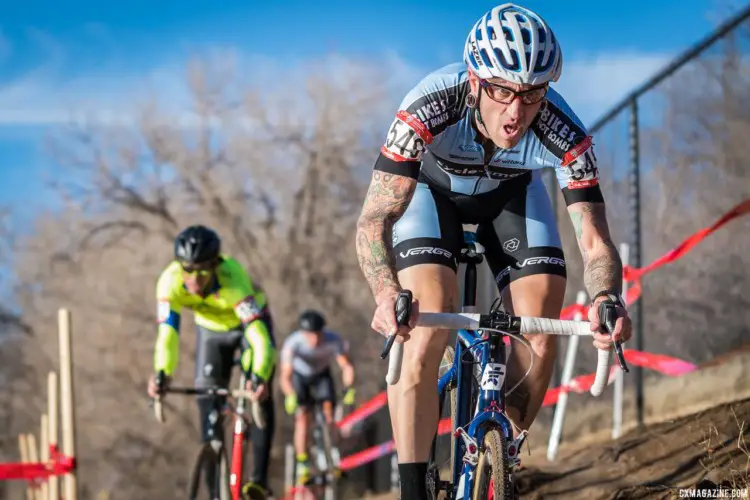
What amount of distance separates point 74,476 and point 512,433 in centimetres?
476

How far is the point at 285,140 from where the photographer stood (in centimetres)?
3066

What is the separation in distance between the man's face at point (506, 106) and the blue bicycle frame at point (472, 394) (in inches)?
25.0

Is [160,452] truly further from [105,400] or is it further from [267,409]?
[267,409]

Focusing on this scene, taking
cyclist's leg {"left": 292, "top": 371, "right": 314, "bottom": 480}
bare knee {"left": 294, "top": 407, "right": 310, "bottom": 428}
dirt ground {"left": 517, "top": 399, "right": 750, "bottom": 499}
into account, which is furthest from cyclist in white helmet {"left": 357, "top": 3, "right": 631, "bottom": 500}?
bare knee {"left": 294, "top": 407, "right": 310, "bottom": 428}

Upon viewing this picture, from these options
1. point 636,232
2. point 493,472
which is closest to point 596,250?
point 493,472

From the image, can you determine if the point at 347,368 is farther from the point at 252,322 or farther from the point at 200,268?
the point at 200,268

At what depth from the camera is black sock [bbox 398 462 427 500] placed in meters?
3.81

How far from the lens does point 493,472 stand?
345 cm

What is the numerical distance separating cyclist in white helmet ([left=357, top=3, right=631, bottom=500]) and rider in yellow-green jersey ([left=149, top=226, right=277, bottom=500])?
297 cm

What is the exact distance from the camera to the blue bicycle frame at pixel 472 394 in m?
3.60

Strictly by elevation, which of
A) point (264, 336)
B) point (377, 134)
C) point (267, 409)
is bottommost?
point (267, 409)

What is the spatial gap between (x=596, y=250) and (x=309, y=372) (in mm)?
9266

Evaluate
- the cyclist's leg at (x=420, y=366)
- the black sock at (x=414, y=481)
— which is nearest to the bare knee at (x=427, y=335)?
the cyclist's leg at (x=420, y=366)

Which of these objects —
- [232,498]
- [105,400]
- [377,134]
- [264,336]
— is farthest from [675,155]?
[105,400]
